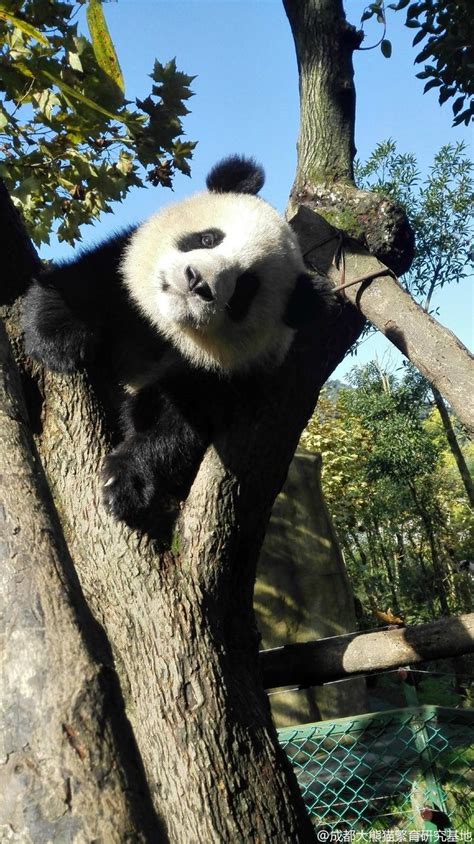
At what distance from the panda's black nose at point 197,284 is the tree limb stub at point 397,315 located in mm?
729

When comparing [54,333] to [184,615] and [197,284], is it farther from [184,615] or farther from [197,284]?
[184,615]

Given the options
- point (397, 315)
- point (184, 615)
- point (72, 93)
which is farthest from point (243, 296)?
point (184, 615)

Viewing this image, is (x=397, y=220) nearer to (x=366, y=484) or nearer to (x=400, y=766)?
(x=400, y=766)

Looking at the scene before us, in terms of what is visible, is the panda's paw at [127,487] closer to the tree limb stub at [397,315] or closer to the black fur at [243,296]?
the black fur at [243,296]

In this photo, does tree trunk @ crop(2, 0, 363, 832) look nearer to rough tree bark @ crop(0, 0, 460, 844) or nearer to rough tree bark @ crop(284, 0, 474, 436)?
rough tree bark @ crop(0, 0, 460, 844)

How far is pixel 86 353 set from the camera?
2.36 metres

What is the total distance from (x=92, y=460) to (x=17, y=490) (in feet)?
2.07

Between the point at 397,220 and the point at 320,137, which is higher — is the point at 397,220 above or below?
below

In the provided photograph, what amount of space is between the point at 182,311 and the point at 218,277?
19 cm

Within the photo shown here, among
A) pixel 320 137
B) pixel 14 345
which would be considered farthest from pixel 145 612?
pixel 320 137

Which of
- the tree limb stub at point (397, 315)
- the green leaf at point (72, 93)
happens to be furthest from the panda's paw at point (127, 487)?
the green leaf at point (72, 93)

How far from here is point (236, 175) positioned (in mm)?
3008

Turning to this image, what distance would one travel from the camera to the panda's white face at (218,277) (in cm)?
249

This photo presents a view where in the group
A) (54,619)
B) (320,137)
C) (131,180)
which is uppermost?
(131,180)
